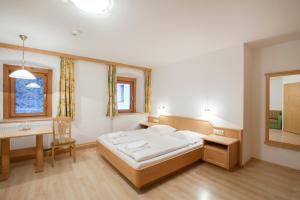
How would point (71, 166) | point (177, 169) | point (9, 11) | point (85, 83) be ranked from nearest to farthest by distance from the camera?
1. point (9, 11)
2. point (177, 169)
3. point (71, 166)
4. point (85, 83)

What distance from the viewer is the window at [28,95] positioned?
128 inches

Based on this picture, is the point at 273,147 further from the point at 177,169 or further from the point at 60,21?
the point at 60,21

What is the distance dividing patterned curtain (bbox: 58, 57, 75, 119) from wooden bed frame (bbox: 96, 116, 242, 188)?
1284mm

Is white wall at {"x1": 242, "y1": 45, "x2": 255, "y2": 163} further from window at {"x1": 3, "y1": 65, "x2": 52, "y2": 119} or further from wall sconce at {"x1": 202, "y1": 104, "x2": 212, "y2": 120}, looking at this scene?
window at {"x1": 3, "y1": 65, "x2": 52, "y2": 119}

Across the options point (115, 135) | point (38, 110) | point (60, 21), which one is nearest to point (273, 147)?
point (115, 135)

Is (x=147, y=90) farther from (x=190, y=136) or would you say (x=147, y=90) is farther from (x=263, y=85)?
(x=263, y=85)

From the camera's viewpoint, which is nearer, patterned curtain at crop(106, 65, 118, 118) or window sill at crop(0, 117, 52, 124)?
window sill at crop(0, 117, 52, 124)

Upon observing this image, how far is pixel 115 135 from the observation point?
11.2 feet

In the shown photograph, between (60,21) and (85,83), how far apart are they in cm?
212

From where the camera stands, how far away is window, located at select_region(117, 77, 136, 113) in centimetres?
516

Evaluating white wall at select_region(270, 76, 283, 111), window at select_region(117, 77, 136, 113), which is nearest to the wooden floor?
white wall at select_region(270, 76, 283, 111)

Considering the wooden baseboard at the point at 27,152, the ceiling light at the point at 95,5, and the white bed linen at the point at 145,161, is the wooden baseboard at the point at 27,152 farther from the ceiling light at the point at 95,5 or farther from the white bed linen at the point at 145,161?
the ceiling light at the point at 95,5

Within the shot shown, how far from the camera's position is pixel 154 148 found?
2701 millimetres

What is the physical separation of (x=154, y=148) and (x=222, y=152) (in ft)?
4.44
